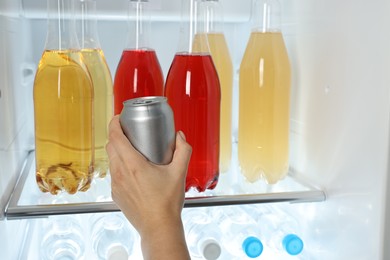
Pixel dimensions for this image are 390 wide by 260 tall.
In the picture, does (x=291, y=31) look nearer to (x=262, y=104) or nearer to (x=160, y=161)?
(x=262, y=104)

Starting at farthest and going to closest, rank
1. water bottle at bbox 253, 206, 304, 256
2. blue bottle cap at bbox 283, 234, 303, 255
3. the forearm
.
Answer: water bottle at bbox 253, 206, 304, 256, blue bottle cap at bbox 283, 234, 303, 255, the forearm

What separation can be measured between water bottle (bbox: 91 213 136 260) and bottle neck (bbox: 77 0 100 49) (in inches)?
14.2

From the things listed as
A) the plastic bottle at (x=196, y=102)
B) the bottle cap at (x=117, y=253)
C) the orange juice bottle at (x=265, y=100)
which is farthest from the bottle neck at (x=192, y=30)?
the bottle cap at (x=117, y=253)

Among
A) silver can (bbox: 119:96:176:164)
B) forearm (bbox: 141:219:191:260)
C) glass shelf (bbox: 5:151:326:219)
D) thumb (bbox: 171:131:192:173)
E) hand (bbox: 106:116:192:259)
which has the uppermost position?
silver can (bbox: 119:96:176:164)

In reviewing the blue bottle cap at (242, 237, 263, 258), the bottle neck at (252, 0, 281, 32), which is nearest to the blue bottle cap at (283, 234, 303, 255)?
the blue bottle cap at (242, 237, 263, 258)

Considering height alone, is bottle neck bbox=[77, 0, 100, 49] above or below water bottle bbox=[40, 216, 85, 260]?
above

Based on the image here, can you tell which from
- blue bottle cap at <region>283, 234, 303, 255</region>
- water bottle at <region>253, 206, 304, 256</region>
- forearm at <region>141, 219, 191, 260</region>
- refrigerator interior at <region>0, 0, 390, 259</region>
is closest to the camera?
forearm at <region>141, 219, 191, 260</region>

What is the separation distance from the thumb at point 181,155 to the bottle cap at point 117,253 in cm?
30

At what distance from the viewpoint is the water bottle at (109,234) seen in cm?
103

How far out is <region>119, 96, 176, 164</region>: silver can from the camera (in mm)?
718

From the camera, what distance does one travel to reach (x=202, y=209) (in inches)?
44.3

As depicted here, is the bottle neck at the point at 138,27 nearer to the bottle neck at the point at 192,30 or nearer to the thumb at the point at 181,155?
the bottle neck at the point at 192,30

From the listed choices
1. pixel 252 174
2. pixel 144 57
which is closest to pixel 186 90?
pixel 144 57

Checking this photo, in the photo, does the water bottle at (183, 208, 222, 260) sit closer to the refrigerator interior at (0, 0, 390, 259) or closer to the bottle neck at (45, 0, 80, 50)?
the refrigerator interior at (0, 0, 390, 259)
